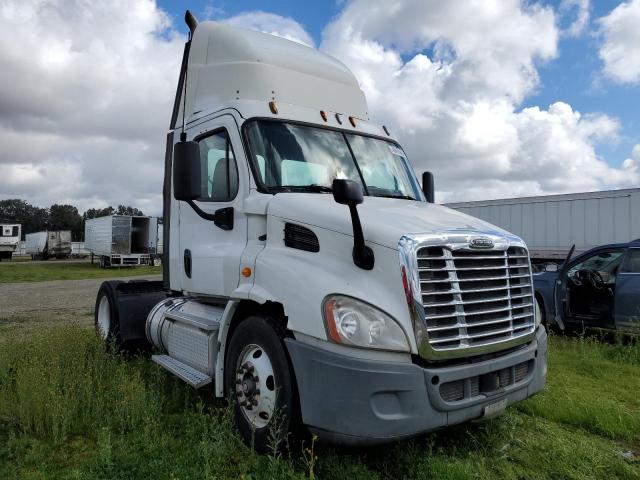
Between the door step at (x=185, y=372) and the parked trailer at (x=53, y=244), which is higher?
the parked trailer at (x=53, y=244)

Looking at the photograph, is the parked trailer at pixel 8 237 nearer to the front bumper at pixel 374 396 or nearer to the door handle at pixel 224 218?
the door handle at pixel 224 218

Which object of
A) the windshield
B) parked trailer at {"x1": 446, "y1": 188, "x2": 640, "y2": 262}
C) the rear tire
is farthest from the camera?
parked trailer at {"x1": 446, "y1": 188, "x2": 640, "y2": 262}

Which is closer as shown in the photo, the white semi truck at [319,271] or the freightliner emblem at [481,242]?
the white semi truck at [319,271]

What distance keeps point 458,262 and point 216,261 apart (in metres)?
2.21

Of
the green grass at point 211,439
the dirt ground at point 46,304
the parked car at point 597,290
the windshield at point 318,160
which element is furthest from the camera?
the dirt ground at point 46,304

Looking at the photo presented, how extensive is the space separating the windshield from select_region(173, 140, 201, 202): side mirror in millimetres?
491

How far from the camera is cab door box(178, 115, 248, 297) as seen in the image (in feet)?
14.5

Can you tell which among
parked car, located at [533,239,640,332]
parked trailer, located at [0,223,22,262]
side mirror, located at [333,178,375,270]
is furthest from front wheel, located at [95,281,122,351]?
parked trailer, located at [0,223,22,262]

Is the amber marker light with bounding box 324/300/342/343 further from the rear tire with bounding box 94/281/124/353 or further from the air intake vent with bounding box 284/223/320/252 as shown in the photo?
the rear tire with bounding box 94/281/124/353

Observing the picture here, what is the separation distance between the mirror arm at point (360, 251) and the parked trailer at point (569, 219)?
526 inches

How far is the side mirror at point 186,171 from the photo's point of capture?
420 centimetres

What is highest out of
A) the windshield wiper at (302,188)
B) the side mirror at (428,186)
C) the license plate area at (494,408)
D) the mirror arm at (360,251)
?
the side mirror at (428,186)

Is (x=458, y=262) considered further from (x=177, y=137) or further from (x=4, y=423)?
(x=4, y=423)

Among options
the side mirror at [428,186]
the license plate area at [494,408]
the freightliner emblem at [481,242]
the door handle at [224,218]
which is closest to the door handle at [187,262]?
the door handle at [224,218]
